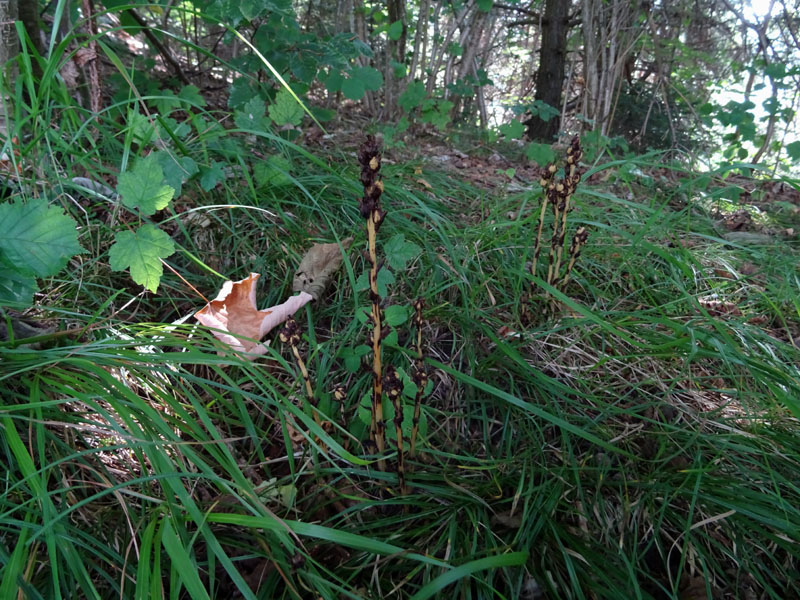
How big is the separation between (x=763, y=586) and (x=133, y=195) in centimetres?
174

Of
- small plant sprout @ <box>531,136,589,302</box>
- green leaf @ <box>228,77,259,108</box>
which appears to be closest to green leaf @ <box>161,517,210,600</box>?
small plant sprout @ <box>531,136,589,302</box>

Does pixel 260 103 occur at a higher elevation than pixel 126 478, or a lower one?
higher

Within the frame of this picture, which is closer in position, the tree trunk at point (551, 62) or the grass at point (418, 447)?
the grass at point (418, 447)

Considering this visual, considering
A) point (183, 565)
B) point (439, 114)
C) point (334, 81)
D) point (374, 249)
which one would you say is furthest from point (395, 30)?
point (183, 565)

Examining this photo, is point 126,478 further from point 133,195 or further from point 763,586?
point 763,586

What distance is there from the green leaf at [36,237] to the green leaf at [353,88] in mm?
1857

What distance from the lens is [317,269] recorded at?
5.40 ft

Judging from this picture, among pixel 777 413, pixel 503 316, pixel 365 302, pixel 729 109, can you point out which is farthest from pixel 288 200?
pixel 729 109

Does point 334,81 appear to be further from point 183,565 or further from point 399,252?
point 183,565

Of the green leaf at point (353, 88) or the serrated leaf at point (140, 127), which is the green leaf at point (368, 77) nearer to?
the green leaf at point (353, 88)

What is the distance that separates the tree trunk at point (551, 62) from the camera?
179 inches

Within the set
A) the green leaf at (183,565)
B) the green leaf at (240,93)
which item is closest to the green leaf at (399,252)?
the green leaf at (183,565)

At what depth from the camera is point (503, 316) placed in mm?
1618

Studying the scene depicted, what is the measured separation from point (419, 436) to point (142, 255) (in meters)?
0.86
